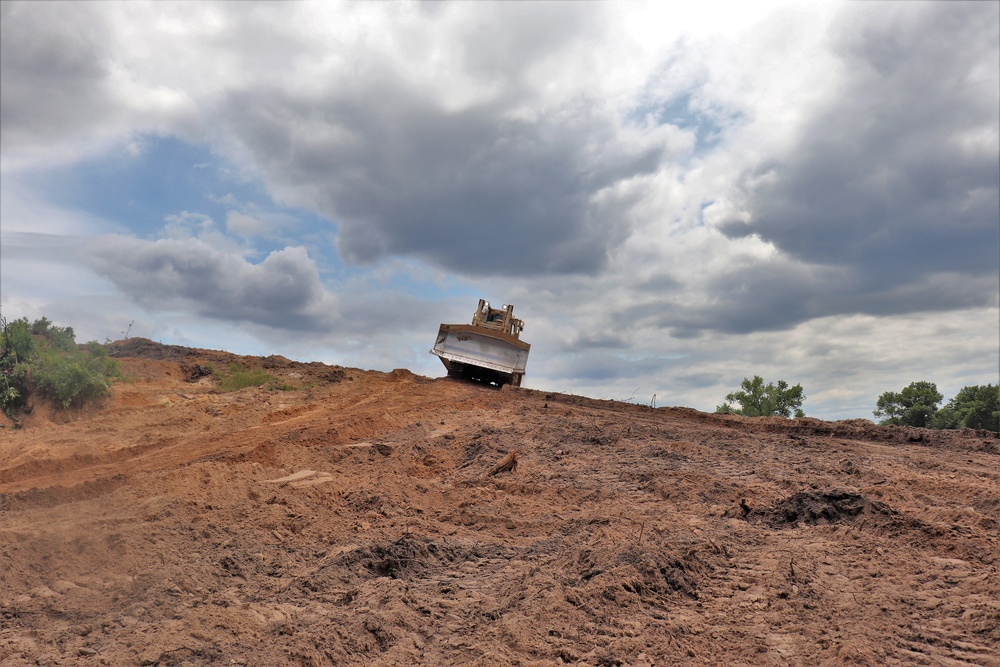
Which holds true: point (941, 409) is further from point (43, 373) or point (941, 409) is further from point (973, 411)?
point (43, 373)

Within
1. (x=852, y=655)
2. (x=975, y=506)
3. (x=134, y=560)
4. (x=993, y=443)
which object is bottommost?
(x=134, y=560)

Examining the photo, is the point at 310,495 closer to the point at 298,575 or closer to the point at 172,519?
the point at 172,519

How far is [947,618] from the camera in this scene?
17.9 ft

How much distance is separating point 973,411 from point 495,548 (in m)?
18.4

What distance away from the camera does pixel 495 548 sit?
781 cm

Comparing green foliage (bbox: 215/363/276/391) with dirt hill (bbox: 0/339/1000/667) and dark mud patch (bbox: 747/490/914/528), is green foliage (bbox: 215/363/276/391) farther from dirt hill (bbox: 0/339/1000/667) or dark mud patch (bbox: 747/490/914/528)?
dark mud patch (bbox: 747/490/914/528)

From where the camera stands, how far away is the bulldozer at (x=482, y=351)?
21938 mm

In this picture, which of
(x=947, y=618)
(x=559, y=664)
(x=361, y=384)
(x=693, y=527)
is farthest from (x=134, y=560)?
(x=361, y=384)

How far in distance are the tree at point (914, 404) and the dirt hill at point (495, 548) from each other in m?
8.53

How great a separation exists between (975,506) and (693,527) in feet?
12.1

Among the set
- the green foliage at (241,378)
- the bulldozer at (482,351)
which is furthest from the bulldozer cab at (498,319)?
the green foliage at (241,378)

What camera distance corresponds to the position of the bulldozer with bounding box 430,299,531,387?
2194cm

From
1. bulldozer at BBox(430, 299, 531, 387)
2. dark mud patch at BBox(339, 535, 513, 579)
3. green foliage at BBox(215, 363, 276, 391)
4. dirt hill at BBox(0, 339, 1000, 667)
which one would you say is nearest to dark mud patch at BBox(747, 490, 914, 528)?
dirt hill at BBox(0, 339, 1000, 667)

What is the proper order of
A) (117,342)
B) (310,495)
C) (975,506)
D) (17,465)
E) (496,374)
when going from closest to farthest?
(975,506)
(310,495)
(17,465)
(496,374)
(117,342)
